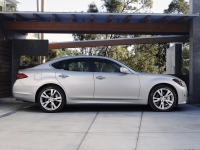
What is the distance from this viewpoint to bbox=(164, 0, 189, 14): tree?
31.3 m

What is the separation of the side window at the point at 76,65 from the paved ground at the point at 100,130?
1103 mm

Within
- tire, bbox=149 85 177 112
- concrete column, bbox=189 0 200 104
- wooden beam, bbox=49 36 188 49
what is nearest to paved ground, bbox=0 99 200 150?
tire, bbox=149 85 177 112

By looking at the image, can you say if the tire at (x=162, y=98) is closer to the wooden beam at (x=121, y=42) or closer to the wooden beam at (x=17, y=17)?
the wooden beam at (x=17, y=17)

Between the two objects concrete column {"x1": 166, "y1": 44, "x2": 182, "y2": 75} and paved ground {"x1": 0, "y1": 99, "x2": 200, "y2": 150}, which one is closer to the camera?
paved ground {"x1": 0, "y1": 99, "x2": 200, "y2": 150}

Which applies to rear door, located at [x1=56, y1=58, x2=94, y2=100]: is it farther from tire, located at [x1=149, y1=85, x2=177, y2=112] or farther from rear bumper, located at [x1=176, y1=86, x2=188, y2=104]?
rear bumper, located at [x1=176, y1=86, x2=188, y2=104]

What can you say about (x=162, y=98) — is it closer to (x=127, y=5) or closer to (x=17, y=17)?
(x=17, y=17)

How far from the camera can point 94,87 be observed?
26.6 ft

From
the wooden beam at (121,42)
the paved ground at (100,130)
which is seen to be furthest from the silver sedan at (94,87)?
the wooden beam at (121,42)

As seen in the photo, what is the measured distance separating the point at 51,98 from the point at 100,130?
2.62 metres

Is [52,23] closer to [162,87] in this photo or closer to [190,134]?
[162,87]

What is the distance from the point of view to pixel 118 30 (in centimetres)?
1073

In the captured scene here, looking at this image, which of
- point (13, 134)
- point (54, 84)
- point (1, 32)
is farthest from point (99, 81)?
point (1, 32)

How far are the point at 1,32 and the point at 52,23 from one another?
177 centimetres

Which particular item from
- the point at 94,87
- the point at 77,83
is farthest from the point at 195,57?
the point at 77,83
